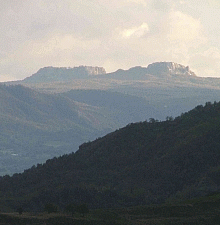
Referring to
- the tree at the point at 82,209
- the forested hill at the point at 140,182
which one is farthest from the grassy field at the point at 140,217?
the forested hill at the point at 140,182

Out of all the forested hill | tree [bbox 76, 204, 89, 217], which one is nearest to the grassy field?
tree [bbox 76, 204, 89, 217]

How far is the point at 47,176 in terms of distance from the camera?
200m

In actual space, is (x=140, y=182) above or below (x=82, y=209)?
below

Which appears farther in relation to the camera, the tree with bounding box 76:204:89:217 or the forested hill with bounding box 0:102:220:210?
the forested hill with bounding box 0:102:220:210

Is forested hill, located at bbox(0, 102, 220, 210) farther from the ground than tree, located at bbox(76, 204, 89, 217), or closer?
closer

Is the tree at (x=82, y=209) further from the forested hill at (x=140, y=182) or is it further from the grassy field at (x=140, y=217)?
the forested hill at (x=140, y=182)

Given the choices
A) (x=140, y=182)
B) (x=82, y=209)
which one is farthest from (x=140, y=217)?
(x=140, y=182)

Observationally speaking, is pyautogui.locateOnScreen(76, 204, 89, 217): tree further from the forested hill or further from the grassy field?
the forested hill

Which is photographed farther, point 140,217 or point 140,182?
point 140,182

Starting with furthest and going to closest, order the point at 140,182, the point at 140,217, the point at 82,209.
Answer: the point at 140,182
the point at 140,217
the point at 82,209

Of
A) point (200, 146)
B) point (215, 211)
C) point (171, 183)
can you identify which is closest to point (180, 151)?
point (200, 146)

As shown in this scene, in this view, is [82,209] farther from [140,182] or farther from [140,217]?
[140,182]

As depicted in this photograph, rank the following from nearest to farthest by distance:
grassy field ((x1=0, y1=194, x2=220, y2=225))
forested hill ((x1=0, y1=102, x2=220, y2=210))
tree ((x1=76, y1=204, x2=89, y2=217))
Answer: grassy field ((x1=0, y1=194, x2=220, y2=225)) → tree ((x1=76, y1=204, x2=89, y2=217)) → forested hill ((x1=0, y1=102, x2=220, y2=210))

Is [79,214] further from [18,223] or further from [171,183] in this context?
[171,183]
